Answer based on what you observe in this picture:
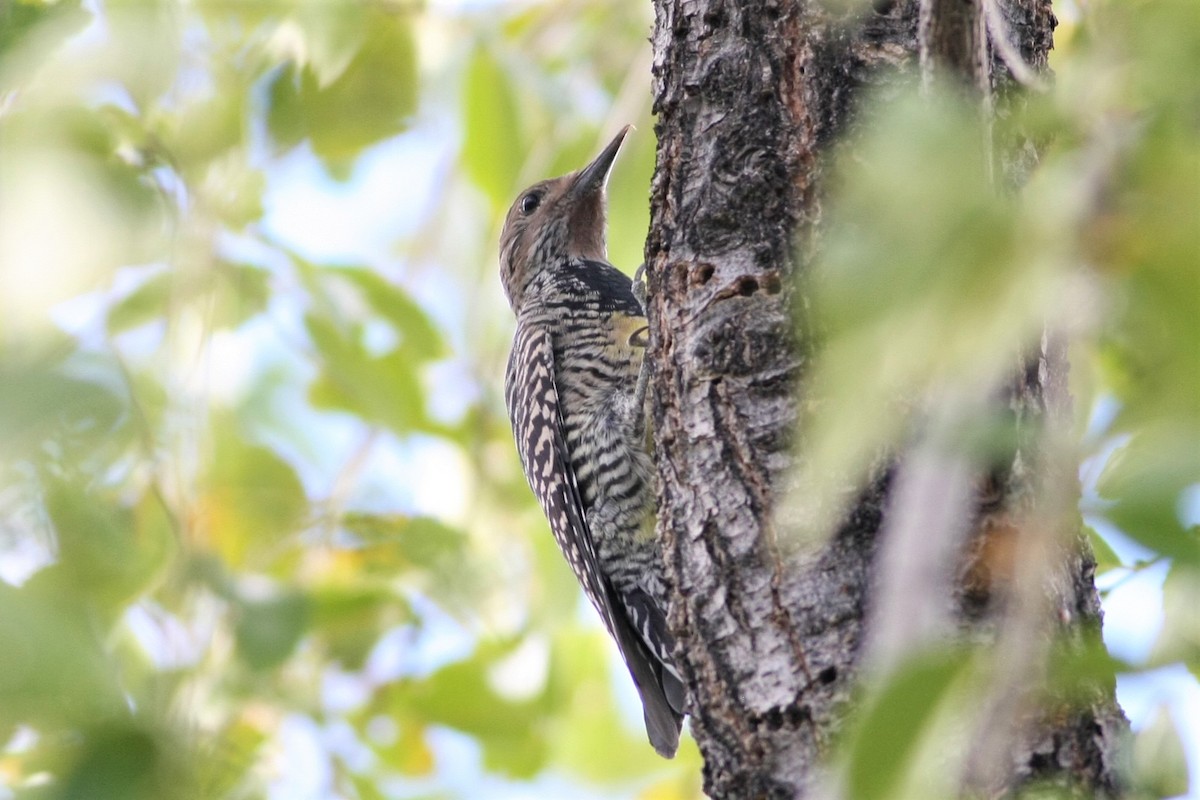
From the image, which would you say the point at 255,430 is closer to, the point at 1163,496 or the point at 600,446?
the point at 600,446

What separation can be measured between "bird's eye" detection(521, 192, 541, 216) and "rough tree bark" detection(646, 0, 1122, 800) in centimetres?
268

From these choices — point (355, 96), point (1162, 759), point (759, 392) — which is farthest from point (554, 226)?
point (1162, 759)

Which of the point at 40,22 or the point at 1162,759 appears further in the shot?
the point at 40,22

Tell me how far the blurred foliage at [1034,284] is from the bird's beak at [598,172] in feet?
10.2

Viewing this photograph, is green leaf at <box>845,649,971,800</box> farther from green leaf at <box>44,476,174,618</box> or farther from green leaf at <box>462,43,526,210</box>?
green leaf at <box>462,43,526,210</box>

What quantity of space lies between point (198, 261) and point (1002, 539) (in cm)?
147

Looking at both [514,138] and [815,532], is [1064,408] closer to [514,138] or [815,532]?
[815,532]

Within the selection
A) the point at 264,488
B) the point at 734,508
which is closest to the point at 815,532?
the point at 734,508

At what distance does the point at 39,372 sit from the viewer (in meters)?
1.38

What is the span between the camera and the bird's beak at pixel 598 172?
3.91 meters

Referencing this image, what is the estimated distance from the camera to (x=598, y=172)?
4.25 meters

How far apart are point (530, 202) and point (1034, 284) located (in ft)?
13.9

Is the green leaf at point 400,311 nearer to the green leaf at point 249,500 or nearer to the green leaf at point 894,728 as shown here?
the green leaf at point 249,500

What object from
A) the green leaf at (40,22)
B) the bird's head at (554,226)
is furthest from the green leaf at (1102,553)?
the bird's head at (554,226)
